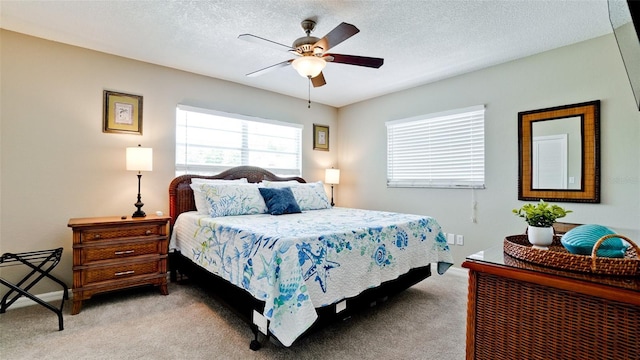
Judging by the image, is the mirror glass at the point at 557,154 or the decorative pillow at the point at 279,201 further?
the decorative pillow at the point at 279,201

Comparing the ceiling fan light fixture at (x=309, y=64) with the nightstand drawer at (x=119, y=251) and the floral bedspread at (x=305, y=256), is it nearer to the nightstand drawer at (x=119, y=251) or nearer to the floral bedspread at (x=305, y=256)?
the floral bedspread at (x=305, y=256)

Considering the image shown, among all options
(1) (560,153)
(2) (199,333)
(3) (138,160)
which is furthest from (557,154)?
(3) (138,160)

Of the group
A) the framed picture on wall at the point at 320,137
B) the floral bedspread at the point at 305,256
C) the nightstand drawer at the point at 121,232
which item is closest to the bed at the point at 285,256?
the floral bedspread at the point at 305,256

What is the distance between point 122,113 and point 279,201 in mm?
1969

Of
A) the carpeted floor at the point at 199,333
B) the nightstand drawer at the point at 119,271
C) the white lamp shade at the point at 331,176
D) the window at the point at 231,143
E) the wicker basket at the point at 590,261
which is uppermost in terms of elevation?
the window at the point at 231,143

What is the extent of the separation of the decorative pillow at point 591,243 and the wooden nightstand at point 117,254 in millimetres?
3108

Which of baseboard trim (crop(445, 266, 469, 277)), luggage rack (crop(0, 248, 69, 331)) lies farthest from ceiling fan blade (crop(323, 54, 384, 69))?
luggage rack (crop(0, 248, 69, 331))

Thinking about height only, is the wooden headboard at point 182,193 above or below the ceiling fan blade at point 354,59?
below

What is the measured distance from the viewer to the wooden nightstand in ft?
8.32

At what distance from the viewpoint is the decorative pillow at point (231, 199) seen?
10.2 feet

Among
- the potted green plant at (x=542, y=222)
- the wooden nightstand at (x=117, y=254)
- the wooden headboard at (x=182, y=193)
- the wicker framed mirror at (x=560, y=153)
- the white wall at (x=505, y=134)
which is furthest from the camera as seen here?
the wooden headboard at (x=182, y=193)

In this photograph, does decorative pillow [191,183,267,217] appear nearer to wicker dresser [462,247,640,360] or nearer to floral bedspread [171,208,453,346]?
floral bedspread [171,208,453,346]

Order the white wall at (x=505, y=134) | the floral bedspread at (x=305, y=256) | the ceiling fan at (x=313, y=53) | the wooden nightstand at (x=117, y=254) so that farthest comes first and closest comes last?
1. the white wall at (x=505, y=134)
2. the wooden nightstand at (x=117, y=254)
3. the ceiling fan at (x=313, y=53)
4. the floral bedspread at (x=305, y=256)

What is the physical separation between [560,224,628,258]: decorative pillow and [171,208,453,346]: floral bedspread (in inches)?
50.4
